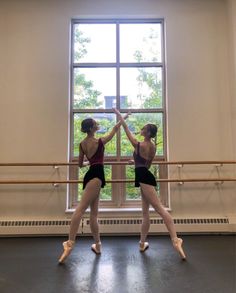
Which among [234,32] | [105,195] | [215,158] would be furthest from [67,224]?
[234,32]

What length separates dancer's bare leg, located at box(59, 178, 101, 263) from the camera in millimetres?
2408

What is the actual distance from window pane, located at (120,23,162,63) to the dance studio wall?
0.59 feet

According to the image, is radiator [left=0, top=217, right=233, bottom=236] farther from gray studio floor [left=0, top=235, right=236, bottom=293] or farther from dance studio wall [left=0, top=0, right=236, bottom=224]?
gray studio floor [left=0, top=235, right=236, bottom=293]

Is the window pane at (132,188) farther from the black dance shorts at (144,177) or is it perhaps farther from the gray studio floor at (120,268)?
the black dance shorts at (144,177)

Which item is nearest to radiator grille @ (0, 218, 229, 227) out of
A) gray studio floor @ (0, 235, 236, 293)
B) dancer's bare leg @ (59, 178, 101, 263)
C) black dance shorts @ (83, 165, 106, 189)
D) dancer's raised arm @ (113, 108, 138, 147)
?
gray studio floor @ (0, 235, 236, 293)

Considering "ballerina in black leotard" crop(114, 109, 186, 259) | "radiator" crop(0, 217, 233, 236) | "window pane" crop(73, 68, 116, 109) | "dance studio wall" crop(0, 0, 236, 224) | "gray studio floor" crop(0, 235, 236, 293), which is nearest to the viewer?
"gray studio floor" crop(0, 235, 236, 293)

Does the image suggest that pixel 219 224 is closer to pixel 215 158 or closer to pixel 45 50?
pixel 215 158

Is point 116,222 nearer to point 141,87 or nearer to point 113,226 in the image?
point 113,226

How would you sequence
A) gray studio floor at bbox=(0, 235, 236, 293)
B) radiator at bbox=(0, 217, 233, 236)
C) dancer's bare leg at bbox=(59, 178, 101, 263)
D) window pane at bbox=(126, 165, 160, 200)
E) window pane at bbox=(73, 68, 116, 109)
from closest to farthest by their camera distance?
gray studio floor at bbox=(0, 235, 236, 293), dancer's bare leg at bbox=(59, 178, 101, 263), radiator at bbox=(0, 217, 233, 236), window pane at bbox=(126, 165, 160, 200), window pane at bbox=(73, 68, 116, 109)

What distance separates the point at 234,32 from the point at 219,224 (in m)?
2.68

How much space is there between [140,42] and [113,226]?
2.78 meters

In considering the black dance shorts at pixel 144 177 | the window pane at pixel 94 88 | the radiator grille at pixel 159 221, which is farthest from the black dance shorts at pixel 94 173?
the window pane at pixel 94 88

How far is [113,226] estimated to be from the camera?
3.49 m

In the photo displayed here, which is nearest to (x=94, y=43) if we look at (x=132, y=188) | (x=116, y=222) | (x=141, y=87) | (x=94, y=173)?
(x=141, y=87)
